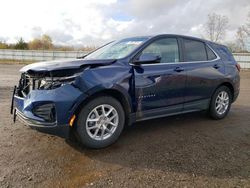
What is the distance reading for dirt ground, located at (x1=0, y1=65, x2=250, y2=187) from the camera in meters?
3.06

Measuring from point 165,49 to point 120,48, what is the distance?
818 millimetres

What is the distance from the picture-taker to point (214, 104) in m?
5.64

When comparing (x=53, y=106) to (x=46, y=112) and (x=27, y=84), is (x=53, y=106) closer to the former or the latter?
(x=46, y=112)

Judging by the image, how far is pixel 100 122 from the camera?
3.90 m

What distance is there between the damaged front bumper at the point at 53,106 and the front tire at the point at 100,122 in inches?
8.5

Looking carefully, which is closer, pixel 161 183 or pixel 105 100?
pixel 161 183

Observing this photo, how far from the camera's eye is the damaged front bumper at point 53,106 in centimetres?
352

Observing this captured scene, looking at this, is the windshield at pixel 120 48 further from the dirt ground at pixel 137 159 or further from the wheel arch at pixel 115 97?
the dirt ground at pixel 137 159

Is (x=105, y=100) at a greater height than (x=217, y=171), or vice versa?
(x=105, y=100)

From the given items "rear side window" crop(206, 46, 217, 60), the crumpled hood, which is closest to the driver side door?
the crumpled hood

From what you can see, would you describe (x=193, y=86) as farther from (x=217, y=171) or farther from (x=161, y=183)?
(x=161, y=183)

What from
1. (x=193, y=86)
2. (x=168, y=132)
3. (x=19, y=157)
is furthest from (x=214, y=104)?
(x=19, y=157)

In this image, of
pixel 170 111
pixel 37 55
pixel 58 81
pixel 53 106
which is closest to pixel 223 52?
pixel 170 111

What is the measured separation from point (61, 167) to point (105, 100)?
1.12 m
